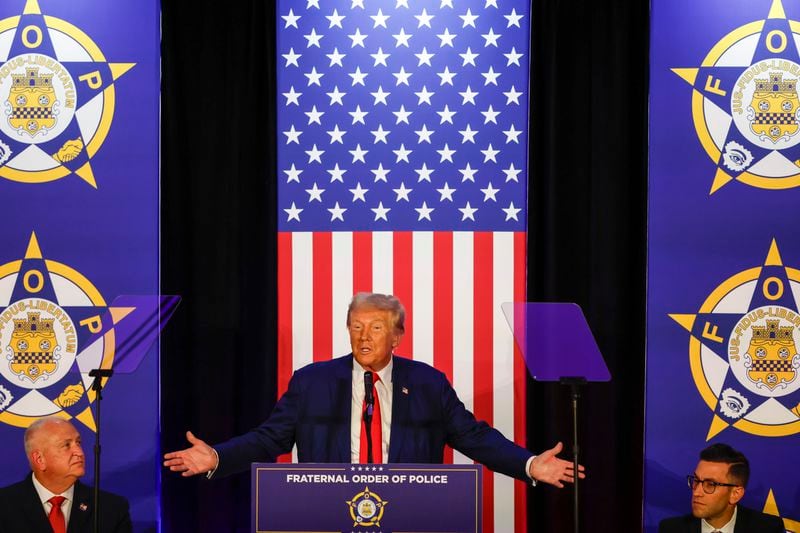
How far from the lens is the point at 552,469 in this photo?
398cm

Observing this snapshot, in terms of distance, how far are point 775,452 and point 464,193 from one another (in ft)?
7.43

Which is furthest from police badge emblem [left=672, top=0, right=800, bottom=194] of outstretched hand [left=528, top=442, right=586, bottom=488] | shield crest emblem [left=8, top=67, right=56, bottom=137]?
shield crest emblem [left=8, top=67, right=56, bottom=137]

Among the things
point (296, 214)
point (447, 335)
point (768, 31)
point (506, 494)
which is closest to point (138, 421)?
point (296, 214)

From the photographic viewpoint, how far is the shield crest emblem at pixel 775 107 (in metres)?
4.89

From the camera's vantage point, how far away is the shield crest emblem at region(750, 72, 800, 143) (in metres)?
4.89

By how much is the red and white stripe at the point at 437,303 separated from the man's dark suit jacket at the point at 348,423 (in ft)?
1.33

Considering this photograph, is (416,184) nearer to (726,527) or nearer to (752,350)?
(752,350)

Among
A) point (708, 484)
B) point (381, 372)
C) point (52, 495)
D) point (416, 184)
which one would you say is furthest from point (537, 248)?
point (52, 495)

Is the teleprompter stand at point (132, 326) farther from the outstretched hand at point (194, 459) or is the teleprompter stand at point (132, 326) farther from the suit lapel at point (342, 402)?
the suit lapel at point (342, 402)

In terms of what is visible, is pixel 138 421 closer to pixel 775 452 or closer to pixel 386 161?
pixel 386 161

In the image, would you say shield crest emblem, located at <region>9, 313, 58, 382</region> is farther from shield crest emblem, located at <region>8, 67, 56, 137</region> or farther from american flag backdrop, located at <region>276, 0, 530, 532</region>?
american flag backdrop, located at <region>276, 0, 530, 532</region>

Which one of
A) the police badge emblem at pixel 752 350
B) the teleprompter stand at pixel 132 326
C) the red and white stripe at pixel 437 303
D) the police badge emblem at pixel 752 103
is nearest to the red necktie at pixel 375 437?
the red and white stripe at pixel 437 303

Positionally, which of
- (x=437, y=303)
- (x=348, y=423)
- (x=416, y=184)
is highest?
(x=416, y=184)

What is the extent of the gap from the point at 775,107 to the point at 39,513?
4462 mm
